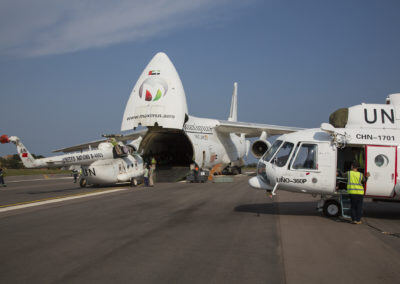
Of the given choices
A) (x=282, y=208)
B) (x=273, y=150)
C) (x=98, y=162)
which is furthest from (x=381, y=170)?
(x=98, y=162)

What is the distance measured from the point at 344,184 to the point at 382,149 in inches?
56.1

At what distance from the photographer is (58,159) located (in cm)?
2092

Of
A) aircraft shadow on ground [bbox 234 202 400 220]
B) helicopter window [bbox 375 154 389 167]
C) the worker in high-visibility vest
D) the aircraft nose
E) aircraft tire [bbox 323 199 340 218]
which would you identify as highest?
the aircraft nose

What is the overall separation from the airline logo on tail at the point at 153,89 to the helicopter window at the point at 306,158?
12.2m

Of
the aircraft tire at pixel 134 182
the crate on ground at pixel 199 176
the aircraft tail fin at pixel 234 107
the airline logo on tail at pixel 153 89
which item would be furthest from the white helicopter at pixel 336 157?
the aircraft tail fin at pixel 234 107

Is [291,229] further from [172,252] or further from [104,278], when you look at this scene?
[104,278]

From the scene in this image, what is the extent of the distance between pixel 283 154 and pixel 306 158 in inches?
26.9

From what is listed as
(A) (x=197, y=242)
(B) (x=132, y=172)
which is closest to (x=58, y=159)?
(B) (x=132, y=172)

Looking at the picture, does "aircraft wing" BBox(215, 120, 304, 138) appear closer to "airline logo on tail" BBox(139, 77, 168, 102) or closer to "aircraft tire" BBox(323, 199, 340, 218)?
"airline logo on tail" BBox(139, 77, 168, 102)

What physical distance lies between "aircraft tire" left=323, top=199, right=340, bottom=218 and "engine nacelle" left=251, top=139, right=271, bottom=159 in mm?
16912

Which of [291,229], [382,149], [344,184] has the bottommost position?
[291,229]

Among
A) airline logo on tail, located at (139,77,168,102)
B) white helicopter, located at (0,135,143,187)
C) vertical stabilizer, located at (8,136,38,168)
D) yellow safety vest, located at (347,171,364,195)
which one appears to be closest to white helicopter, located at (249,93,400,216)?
yellow safety vest, located at (347,171,364,195)

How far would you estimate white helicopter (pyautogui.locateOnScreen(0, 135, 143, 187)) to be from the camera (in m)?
21.0

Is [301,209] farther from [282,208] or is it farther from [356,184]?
[356,184]
